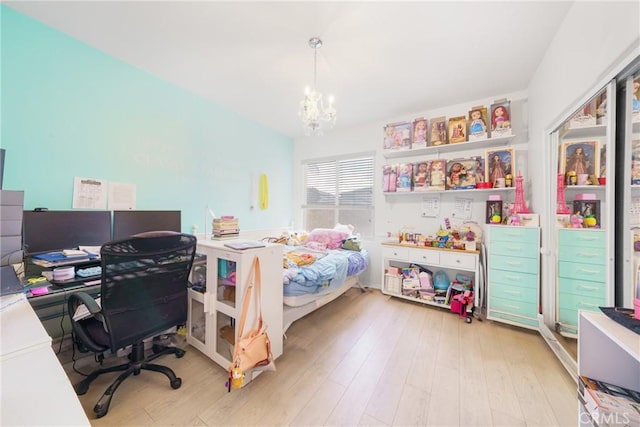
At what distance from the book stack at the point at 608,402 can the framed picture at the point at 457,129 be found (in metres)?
2.67

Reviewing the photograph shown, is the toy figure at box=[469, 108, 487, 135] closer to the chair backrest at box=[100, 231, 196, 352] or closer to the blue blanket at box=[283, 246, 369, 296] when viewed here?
the blue blanket at box=[283, 246, 369, 296]

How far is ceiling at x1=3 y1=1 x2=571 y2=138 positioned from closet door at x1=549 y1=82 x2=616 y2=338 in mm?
861

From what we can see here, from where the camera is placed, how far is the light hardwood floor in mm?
1373

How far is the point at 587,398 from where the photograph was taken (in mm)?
971

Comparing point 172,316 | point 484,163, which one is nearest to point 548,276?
point 484,163

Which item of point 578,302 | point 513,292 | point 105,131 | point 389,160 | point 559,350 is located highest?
point 389,160

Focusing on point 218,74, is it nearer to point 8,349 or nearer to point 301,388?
point 8,349

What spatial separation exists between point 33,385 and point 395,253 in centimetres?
320

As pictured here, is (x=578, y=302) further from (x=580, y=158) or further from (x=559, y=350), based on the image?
(x=580, y=158)

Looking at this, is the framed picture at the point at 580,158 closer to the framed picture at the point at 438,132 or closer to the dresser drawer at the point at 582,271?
the dresser drawer at the point at 582,271

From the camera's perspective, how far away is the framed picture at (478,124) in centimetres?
284

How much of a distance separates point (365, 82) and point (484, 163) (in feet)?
5.92

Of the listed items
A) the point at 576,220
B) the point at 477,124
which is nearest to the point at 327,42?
the point at 477,124

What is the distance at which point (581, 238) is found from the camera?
5.96ft
